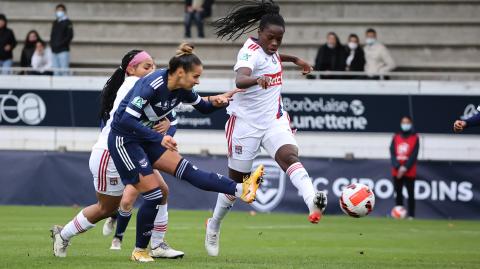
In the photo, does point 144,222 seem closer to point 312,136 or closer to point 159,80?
point 159,80

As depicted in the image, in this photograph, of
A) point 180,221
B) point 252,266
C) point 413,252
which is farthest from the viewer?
point 180,221

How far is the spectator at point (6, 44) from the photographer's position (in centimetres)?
2756

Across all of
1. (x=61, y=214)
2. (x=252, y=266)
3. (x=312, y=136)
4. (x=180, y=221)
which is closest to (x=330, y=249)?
(x=252, y=266)

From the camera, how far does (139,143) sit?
11.2 meters

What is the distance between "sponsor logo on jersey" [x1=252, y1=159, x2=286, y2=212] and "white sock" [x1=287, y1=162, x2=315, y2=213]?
35.8 feet

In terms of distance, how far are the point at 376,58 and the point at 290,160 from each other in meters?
14.2

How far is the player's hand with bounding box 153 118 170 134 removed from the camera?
1190 cm

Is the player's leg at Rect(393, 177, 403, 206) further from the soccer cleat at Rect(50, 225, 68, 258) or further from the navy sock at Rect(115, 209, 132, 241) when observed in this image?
the soccer cleat at Rect(50, 225, 68, 258)

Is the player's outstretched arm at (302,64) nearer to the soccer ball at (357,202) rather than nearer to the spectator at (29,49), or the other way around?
the soccer ball at (357,202)

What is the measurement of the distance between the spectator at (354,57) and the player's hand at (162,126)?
14.0 metres

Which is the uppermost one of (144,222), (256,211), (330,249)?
(144,222)

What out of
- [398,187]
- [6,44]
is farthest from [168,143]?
[6,44]

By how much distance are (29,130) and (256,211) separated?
5909 millimetres

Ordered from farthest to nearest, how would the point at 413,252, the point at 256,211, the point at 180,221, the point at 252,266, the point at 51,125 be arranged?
1. the point at 51,125
2. the point at 256,211
3. the point at 180,221
4. the point at 413,252
5. the point at 252,266
